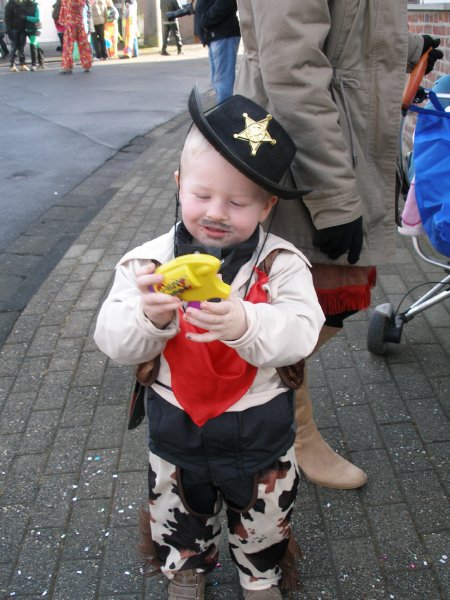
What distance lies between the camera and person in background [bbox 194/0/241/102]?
6.88 metres

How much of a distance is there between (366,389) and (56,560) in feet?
5.36

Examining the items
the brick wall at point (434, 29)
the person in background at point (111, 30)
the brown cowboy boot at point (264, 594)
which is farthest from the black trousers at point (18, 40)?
the brown cowboy boot at point (264, 594)

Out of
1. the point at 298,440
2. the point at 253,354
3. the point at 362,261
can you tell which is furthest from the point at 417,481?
the point at 253,354

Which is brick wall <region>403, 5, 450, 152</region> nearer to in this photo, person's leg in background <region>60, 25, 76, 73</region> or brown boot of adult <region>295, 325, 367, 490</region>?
brown boot of adult <region>295, 325, 367, 490</region>

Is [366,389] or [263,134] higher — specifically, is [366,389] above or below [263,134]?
below

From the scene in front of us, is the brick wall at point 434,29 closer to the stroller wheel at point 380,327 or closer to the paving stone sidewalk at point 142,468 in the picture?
the paving stone sidewalk at point 142,468

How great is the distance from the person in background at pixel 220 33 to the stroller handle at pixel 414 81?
4.65 metres

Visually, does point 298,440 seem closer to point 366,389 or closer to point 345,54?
point 366,389

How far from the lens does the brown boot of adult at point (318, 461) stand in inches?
102

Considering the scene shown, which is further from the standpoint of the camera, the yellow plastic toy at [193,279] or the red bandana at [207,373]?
the red bandana at [207,373]

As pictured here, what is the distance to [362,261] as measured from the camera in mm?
2119

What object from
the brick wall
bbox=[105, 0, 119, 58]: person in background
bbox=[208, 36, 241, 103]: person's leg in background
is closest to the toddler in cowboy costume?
the brick wall

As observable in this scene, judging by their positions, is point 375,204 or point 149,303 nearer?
point 149,303

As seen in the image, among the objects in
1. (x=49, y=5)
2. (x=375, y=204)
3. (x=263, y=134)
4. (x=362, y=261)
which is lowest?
(x=49, y=5)
